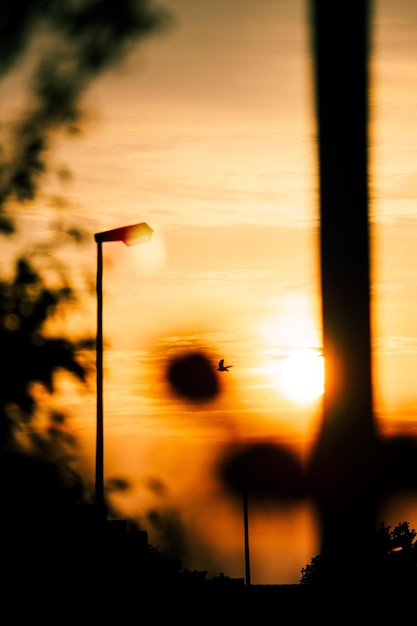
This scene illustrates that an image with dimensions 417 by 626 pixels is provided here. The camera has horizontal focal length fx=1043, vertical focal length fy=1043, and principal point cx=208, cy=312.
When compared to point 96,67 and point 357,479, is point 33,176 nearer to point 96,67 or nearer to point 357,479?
point 96,67

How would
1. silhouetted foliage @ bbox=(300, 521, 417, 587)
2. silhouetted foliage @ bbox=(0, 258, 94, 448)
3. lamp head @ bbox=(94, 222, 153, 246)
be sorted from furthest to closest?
silhouetted foliage @ bbox=(300, 521, 417, 587) → lamp head @ bbox=(94, 222, 153, 246) → silhouetted foliage @ bbox=(0, 258, 94, 448)

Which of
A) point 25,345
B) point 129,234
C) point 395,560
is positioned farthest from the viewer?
point 395,560

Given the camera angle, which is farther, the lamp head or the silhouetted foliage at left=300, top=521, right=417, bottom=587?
the silhouetted foliage at left=300, top=521, right=417, bottom=587

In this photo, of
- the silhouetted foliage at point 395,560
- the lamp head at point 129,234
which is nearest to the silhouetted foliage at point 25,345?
the lamp head at point 129,234

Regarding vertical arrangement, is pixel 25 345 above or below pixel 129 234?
below

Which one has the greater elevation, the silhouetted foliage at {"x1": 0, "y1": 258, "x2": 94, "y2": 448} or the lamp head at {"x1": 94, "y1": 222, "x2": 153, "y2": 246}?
the lamp head at {"x1": 94, "y1": 222, "x2": 153, "y2": 246}

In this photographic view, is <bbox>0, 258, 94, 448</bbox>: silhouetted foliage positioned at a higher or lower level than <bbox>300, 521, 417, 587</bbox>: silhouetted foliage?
lower

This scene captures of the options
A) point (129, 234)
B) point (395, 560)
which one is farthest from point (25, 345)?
point (395, 560)

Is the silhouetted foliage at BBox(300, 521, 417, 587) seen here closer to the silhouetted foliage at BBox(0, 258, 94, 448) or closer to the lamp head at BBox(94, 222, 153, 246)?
the lamp head at BBox(94, 222, 153, 246)

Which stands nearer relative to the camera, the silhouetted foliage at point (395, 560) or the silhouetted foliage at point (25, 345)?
the silhouetted foliage at point (25, 345)

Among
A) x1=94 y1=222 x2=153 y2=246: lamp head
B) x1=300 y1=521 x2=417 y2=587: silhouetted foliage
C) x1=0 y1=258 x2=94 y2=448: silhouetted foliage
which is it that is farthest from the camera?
x1=300 y1=521 x2=417 y2=587: silhouetted foliage

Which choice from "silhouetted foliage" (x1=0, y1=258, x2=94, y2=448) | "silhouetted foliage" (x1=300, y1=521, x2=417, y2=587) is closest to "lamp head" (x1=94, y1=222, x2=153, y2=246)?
"silhouetted foliage" (x1=0, y1=258, x2=94, y2=448)

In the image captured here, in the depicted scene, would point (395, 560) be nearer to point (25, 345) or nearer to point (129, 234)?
point (129, 234)

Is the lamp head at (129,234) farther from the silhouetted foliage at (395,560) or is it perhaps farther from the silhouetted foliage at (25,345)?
the silhouetted foliage at (395,560)
